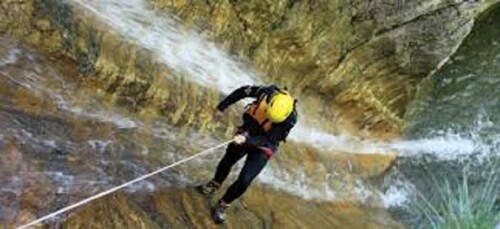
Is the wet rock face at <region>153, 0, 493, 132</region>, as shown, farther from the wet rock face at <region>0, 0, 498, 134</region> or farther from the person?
the person

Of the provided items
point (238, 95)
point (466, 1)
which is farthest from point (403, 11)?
point (238, 95)

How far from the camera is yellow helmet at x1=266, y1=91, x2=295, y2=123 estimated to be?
25.6 feet

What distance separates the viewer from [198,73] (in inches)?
444

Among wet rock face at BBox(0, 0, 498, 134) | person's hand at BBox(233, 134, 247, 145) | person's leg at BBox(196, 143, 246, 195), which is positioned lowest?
person's leg at BBox(196, 143, 246, 195)

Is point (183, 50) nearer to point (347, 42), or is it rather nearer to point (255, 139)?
point (347, 42)

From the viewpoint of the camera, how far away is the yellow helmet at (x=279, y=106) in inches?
307

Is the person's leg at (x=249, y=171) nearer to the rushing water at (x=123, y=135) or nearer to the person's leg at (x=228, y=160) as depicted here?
the person's leg at (x=228, y=160)

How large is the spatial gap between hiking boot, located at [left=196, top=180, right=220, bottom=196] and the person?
11.9 inches

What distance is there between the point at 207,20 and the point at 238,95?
409 cm

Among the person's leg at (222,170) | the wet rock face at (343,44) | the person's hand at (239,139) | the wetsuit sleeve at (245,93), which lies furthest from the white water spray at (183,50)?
the person's hand at (239,139)

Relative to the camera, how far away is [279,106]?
781 cm

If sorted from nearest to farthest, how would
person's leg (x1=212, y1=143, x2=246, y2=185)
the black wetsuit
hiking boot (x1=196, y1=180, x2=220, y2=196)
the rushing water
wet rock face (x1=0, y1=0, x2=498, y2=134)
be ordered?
the rushing water → the black wetsuit → person's leg (x1=212, y1=143, x2=246, y2=185) → hiking boot (x1=196, y1=180, x2=220, y2=196) → wet rock face (x1=0, y1=0, x2=498, y2=134)

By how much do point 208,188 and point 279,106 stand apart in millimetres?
1502

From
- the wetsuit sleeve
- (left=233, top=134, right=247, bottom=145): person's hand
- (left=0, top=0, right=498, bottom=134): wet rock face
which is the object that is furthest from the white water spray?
(left=233, top=134, right=247, bottom=145): person's hand
